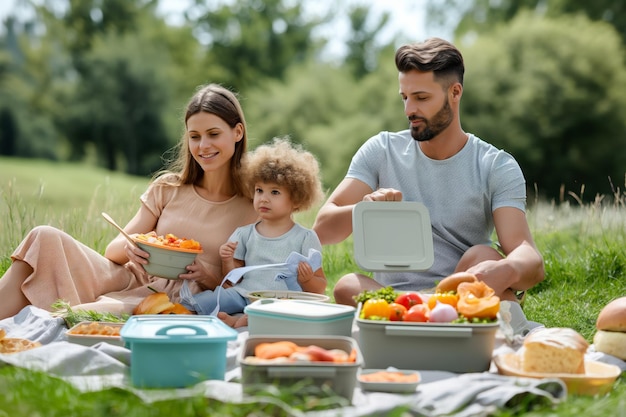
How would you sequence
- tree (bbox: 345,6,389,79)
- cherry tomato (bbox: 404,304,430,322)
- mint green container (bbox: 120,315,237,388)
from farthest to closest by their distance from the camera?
tree (bbox: 345,6,389,79) < cherry tomato (bbox: 404,304,430,322) < mint green container (bbox: 120,315,237,388)

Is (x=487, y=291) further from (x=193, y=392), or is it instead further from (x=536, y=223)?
(x=536, y=223)

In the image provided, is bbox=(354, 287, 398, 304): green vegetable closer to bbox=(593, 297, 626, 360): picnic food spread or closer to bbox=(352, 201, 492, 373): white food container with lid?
bbox=(352, 201, 492, 373): white food container with lid

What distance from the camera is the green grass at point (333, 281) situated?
259 centimetres

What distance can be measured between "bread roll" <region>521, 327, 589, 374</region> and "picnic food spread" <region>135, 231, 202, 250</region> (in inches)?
78.7

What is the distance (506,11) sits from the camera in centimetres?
3238

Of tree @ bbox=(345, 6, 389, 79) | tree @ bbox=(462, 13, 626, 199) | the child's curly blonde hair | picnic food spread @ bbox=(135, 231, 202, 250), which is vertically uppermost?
tree @ bbox=(345, 6, 389, 79)

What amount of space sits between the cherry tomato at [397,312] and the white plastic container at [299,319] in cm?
21

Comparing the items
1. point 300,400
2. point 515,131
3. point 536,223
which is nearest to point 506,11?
point 515,131

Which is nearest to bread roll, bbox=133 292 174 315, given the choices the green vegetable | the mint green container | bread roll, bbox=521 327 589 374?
the mint green container

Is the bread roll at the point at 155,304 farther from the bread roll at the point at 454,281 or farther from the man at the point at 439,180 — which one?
the bread roll at the point at 454,281

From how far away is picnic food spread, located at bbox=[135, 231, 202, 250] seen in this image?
14.0 ft

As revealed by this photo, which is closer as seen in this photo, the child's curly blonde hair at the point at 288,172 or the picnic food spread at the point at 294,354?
the picnic food spread at the point at 294,354

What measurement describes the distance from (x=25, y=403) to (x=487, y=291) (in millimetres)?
1925

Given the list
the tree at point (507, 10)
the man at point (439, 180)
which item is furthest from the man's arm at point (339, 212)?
the tree at point (507, 10)
